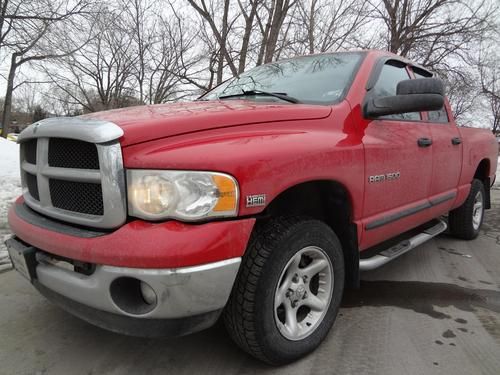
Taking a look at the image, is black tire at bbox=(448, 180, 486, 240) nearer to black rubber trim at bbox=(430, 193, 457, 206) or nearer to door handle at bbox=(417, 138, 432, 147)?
black rubber trim at bbox=(430, 193, 457, 206)

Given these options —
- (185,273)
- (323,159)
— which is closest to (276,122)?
(323,159)

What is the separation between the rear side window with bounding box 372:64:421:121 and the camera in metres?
2.91

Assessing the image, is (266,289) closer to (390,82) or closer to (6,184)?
(390,82)

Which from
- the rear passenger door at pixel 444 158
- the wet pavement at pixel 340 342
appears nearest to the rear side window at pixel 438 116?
the rear passenger door at pixel 444 158

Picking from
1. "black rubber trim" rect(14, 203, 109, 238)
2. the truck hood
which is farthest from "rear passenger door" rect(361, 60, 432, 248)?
"black rubber trim" rect(14, 203, 109, 238)

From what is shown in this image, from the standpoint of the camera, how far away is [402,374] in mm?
2057

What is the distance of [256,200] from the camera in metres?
1.83

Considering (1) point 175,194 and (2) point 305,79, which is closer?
(1) point 175,194

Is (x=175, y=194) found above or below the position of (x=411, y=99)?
below

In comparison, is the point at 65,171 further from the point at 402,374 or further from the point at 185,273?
the point at 402,374

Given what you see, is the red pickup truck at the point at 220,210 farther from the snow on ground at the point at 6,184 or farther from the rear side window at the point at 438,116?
the snow on ground at the point at 6,184

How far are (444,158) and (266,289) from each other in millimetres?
2370

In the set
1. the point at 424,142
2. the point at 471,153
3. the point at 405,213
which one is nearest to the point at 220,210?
the point at 405,213

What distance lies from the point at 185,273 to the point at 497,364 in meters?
1.80
